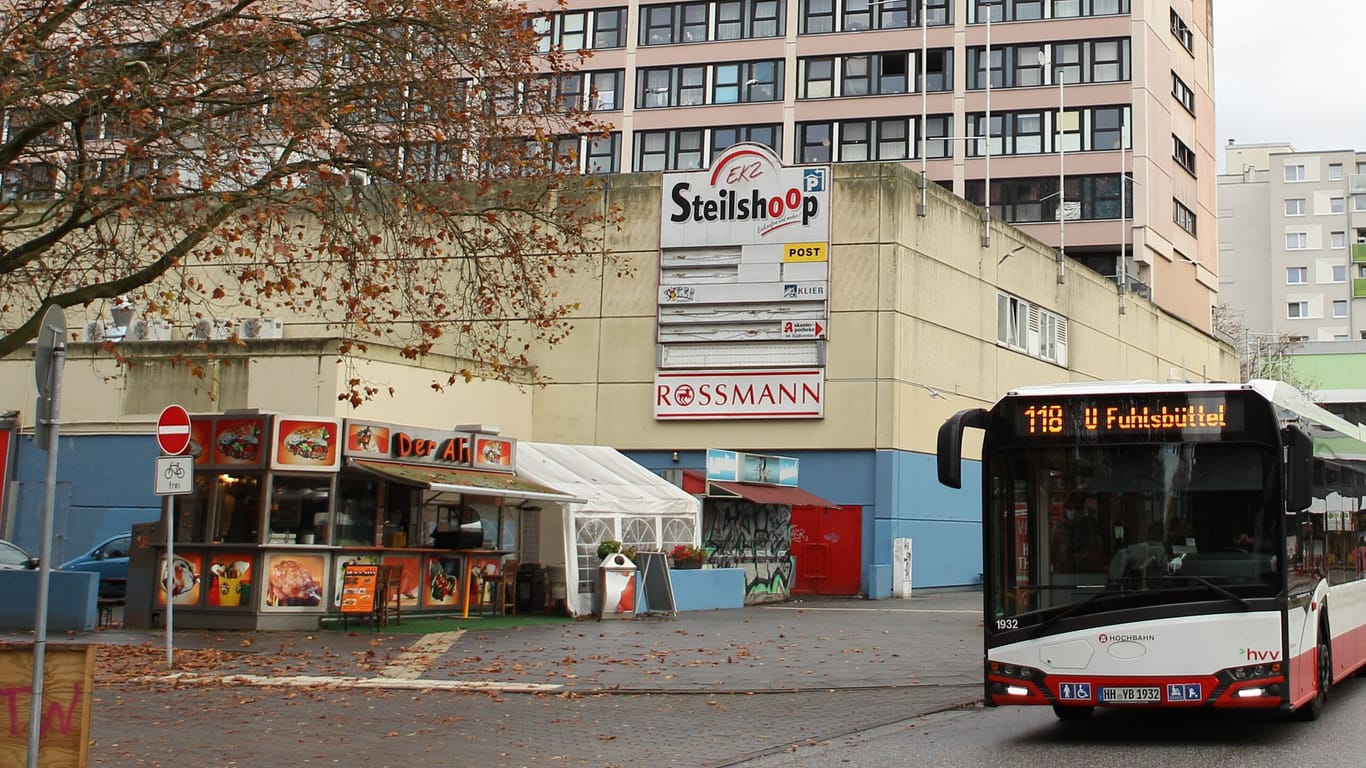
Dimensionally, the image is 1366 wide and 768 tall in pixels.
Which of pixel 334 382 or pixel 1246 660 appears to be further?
pixel 334 382

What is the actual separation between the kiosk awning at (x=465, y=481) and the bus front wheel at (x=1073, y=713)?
12.3 metres

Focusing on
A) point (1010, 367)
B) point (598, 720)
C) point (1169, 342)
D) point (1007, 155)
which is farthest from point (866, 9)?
point (598, 720)

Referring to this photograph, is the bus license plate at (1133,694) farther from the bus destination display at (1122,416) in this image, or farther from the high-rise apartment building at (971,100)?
the high-rise apartment building at (971,100)

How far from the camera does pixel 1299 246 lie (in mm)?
106750

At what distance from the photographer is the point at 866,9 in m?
59.9

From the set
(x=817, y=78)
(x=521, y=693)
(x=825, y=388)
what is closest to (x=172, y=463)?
(x=521, y=693)

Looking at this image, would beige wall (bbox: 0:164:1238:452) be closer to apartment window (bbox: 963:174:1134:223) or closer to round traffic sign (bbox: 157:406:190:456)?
round traffic sign (bbox: 157:406:190:456)

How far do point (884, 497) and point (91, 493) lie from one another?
18.0 meters

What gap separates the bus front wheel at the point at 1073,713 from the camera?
1295 centimetres

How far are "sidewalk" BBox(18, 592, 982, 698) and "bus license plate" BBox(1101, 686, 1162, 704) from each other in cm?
449

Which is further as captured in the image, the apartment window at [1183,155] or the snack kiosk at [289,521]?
the apartment window at [1183,155]

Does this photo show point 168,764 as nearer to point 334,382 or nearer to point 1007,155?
point 334,382

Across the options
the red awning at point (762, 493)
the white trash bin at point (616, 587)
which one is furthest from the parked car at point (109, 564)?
the red awning at point (762, 493)

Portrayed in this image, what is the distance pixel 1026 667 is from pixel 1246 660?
156 cm
